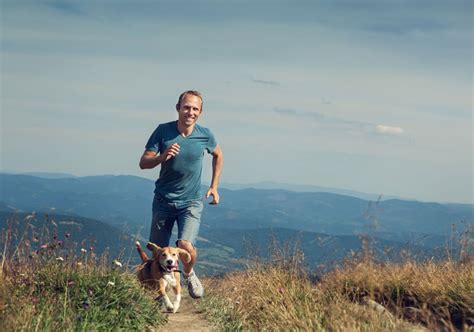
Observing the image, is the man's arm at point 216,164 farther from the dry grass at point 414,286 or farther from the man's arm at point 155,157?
the dry grass at point 414,286

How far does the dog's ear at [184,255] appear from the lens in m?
6.86

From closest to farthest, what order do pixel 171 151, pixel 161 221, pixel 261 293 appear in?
pixel 171 151
pixel 261 293
pixel 161 221

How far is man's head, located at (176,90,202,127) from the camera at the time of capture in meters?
6.93

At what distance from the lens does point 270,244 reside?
8.20 meters

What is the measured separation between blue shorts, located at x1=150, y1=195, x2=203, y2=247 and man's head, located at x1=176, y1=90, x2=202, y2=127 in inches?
37.5

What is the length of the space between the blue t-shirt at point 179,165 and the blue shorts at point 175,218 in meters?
0.08

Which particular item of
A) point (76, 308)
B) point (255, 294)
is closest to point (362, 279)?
point (255, 294)

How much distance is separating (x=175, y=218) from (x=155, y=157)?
953 millimetres

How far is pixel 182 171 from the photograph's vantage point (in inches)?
273

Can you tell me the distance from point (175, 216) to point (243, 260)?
1.90 m

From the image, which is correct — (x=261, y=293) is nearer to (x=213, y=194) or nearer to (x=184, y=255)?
(x=184, y=255)

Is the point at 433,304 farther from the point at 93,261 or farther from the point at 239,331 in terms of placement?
the point at 93,261

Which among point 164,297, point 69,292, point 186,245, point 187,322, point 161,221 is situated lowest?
point 187,322

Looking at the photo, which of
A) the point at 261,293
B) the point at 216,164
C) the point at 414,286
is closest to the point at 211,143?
the point at 216,164
